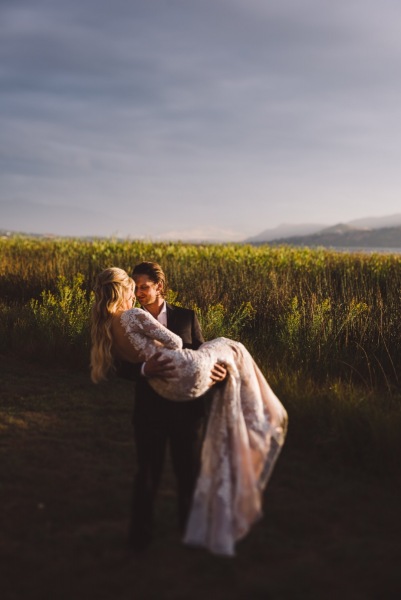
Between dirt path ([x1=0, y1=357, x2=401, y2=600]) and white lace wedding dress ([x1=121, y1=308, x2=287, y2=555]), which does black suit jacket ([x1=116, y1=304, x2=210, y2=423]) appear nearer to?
white lace wedding dress ([x1=121, y1=308, x2=287, y2=555])

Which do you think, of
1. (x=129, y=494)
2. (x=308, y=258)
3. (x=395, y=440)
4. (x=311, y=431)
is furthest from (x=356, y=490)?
(x=308, y=258)

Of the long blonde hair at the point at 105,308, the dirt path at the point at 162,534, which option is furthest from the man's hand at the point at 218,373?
the dirt path at the point at 162,534

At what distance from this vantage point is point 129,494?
470 cm

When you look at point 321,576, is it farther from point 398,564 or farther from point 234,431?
point 234,431

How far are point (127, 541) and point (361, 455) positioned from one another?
8.19ft

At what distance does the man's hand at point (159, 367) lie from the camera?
364 centimetres

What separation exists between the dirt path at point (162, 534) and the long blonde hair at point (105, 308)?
1116mm

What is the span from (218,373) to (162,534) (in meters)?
1.18

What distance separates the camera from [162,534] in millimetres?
4004

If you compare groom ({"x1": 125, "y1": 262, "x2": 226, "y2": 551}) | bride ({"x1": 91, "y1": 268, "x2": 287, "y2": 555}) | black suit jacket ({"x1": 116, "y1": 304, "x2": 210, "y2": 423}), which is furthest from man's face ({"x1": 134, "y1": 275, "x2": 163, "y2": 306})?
black suit jacket ({"x1": 116, "y1": 304, "x2": 210, "y2": 423})

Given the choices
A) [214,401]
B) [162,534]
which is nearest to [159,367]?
[214,401]

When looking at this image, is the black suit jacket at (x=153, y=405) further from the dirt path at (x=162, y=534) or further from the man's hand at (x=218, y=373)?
the dirt path at (x=162, y=534)

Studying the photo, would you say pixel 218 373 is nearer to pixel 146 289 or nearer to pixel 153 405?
pixel 153 405

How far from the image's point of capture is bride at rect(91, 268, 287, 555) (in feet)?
11.5
